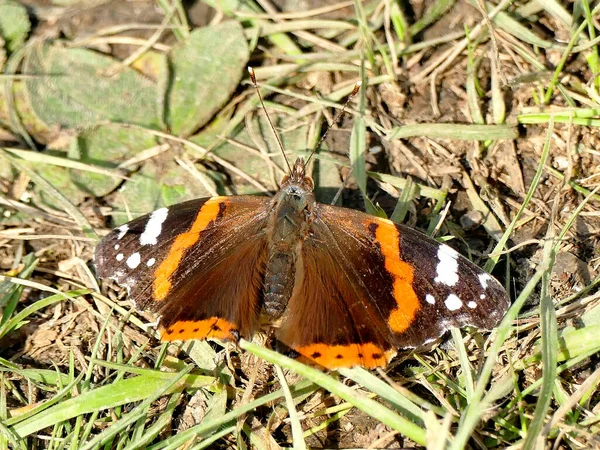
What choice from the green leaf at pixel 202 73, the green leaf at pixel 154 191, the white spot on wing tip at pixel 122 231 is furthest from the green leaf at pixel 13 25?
the white spot on wing tip at pixel 122 231

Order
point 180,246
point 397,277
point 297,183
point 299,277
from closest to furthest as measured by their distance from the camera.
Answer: point 397,277
point 299,277
point 180,246
point 297,183

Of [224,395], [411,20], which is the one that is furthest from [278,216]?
[411,20]

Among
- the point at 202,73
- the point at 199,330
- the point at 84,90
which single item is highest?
the point at 202,73

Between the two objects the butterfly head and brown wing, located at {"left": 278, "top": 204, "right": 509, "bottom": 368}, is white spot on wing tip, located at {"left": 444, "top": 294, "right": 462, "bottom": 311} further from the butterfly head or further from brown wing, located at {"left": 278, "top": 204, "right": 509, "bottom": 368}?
the butterfly head

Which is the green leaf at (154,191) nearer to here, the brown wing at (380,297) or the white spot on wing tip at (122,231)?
the white spot on wing tip at (122,231)

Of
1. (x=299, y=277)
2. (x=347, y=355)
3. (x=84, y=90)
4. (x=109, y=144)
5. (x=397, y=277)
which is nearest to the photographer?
(x=347, y=355)

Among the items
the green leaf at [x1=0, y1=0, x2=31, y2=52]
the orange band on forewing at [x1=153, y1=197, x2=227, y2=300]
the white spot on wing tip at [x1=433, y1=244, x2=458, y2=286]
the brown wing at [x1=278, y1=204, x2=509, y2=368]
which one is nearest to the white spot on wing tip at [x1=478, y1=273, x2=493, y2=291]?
the brown wing at [x1=278, y1=204, x2=509, y2=368]

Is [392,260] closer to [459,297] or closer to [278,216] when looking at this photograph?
[459,297]

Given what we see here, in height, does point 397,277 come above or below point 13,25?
below

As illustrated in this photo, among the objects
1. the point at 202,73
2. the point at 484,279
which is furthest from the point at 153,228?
the point at 484,279

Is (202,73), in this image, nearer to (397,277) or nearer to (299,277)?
(299,277)
